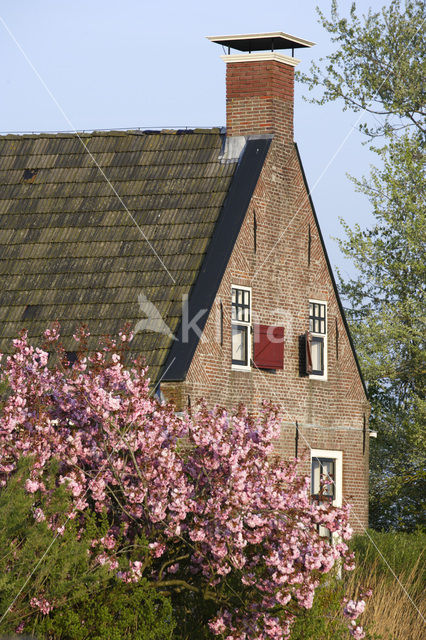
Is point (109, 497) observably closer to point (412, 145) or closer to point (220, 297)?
point (220, 297)

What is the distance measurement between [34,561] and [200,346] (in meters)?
9.47

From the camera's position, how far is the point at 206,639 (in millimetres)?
13414

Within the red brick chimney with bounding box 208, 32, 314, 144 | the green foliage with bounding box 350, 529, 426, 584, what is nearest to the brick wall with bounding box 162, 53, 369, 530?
the red brick chimney with bounding box 208, 32, 314, 144

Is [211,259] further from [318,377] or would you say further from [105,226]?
[318,377]

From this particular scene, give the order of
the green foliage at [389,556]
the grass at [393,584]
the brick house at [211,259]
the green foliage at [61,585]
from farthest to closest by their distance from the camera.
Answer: the brick house at [211,259]
the green foliage at [389,556]
the grass at [393,584]
the green foliage at [61,585]

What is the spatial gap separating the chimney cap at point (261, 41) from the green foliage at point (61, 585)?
13.6 m

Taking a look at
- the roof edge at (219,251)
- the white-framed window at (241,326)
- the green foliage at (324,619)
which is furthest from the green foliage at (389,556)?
the roof edge at (219,251)

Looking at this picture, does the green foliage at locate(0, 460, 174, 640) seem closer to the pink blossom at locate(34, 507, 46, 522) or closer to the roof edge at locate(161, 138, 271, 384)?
the pink blossom at locate(34, 507, 46, 522)

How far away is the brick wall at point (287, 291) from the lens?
2264 cm

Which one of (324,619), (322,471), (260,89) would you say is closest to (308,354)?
(322,471)

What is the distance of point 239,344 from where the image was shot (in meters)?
22.5

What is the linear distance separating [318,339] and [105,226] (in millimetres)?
4897

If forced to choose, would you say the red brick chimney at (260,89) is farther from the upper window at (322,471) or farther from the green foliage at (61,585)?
the green foliage at (61,585)

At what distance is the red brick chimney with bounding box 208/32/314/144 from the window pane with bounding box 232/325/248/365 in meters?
4.14
